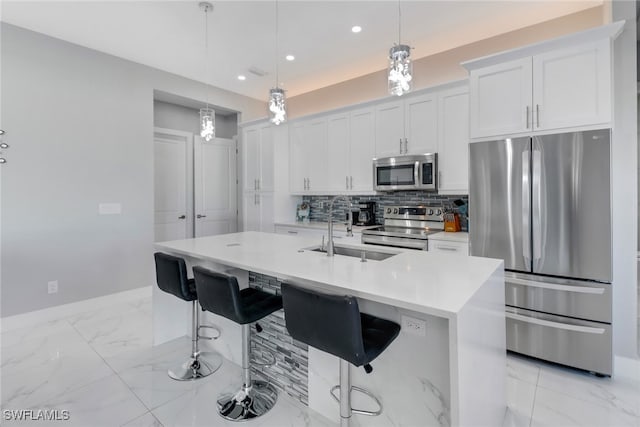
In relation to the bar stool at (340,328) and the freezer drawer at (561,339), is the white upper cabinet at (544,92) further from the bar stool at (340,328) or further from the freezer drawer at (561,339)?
the bar stool at (340,328)

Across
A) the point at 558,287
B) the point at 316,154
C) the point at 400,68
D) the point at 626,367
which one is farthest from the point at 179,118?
the point at 626,367

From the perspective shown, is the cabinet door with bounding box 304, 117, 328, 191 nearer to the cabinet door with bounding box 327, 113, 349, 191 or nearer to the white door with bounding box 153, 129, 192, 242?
the cabinet door with bounding box 327, 113, 349, 191

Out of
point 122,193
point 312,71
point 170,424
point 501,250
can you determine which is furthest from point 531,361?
point 122,193

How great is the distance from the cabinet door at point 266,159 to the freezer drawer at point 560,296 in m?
3.33

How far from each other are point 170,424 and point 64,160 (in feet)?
10.0

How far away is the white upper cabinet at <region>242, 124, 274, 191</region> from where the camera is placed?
4.76m

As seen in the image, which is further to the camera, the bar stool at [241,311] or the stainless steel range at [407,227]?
the stainless steel range at [407,227]

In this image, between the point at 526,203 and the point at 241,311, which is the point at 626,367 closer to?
the point at 526,203

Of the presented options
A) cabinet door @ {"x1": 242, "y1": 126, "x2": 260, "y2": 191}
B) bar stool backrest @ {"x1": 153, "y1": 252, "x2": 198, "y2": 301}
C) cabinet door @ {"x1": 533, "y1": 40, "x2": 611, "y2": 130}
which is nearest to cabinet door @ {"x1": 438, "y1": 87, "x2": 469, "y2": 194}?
cabinet door @ {"x1": 533, "y1": 40, "x2": 611, "y2": 130}

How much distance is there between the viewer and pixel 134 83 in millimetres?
3949

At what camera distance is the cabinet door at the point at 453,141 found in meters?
3.21

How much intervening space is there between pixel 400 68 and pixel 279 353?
1.98 meters

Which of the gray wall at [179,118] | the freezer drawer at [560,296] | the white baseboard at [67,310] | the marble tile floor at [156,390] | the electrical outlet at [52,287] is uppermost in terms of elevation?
the gray wall at [179,118]

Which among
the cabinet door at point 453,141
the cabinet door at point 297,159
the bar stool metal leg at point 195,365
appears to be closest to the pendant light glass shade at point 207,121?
the bar stool metal leg at point 195,365
